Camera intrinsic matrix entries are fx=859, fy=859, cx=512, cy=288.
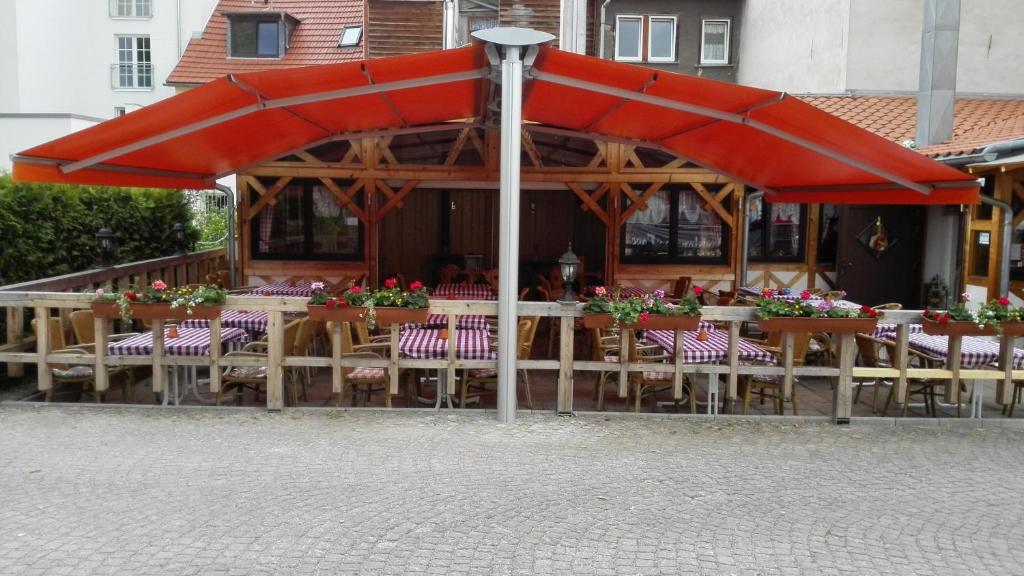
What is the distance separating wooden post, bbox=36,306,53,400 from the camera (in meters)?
7.23

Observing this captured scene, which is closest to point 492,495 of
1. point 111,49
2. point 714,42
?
point 714,42

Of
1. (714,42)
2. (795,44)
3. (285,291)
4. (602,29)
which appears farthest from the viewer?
(714,42)

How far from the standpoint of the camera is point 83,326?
7.66 metres

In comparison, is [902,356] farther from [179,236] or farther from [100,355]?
[179,236]

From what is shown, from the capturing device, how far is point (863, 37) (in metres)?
16.1

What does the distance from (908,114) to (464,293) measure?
9250 mm

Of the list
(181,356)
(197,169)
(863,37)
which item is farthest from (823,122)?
(863,37)

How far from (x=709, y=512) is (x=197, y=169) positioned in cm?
723

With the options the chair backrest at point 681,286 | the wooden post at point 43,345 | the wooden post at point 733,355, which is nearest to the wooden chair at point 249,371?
the wooden post at point 43,345

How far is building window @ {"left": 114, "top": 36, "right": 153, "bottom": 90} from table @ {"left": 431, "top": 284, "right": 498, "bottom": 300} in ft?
86.3

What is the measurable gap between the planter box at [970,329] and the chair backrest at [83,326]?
23.6 ft

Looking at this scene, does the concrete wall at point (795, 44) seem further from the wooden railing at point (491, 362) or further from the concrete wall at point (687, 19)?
the wooden railing at point (491, 362)

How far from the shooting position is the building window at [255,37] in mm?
21422

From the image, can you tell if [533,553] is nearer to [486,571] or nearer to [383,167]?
[486,571]
